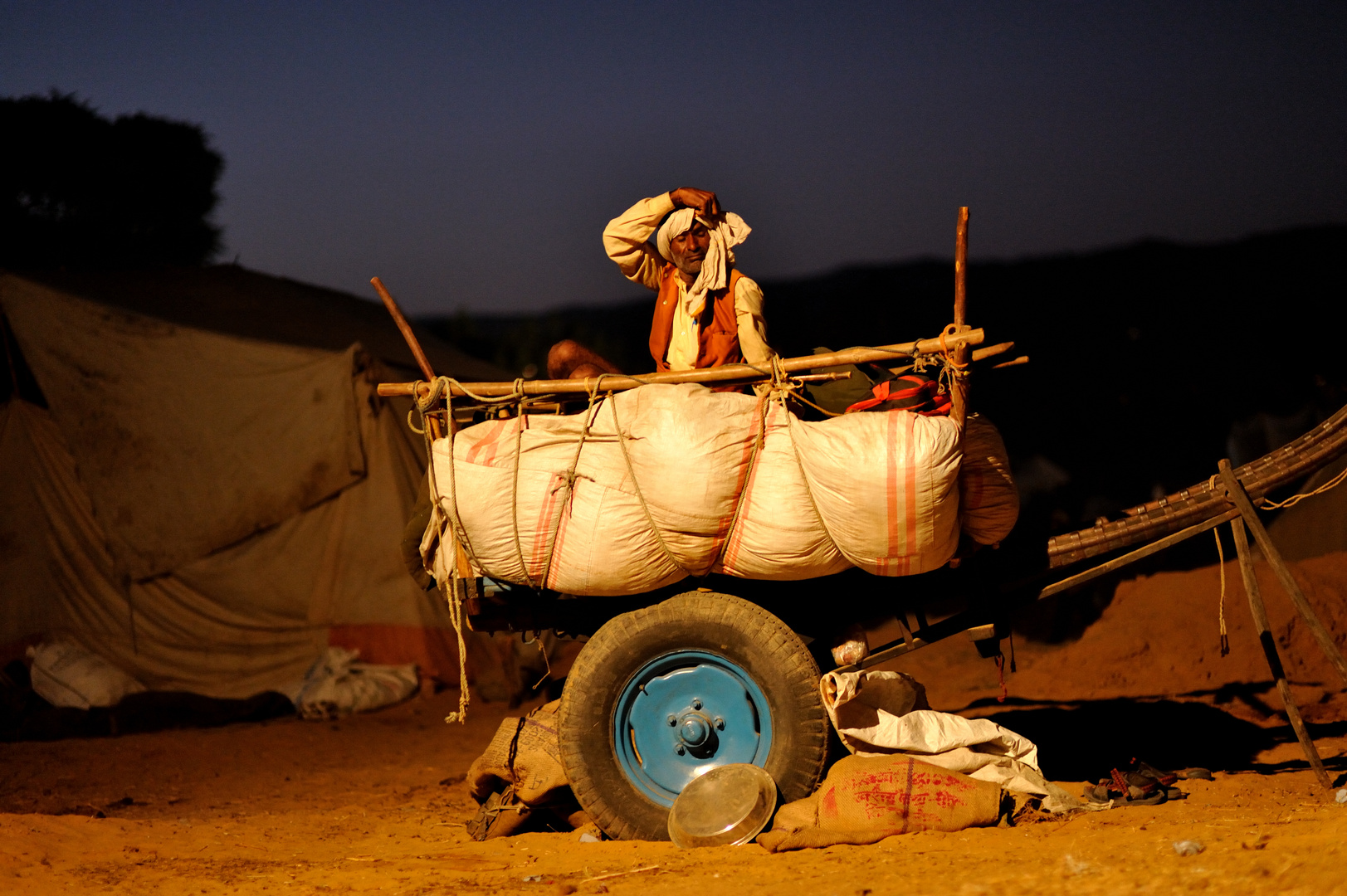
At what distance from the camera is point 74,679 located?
758 centimetres

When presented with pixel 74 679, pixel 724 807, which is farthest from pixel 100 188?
pixel 724 807

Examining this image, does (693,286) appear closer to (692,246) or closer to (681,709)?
(692,246)

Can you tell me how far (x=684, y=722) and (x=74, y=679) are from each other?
571cm

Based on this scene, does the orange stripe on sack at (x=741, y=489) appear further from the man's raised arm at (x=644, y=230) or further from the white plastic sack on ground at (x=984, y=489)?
the man's raised arm at (x=644, y=230)

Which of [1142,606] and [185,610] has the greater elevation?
[1142,606]

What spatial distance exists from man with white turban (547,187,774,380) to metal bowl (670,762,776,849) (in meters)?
1.61

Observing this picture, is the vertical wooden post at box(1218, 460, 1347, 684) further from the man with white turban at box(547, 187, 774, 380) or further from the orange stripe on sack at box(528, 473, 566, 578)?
the orange stripe on sack at box(528, 473, 566, 578)

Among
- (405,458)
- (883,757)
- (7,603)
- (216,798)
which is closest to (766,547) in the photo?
(883,757)

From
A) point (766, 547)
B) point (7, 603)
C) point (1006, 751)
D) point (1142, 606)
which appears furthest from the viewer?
point (7, 603)

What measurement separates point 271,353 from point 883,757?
632 centimetres

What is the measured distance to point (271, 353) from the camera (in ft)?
27.5

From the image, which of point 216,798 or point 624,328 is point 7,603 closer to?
point 216,798

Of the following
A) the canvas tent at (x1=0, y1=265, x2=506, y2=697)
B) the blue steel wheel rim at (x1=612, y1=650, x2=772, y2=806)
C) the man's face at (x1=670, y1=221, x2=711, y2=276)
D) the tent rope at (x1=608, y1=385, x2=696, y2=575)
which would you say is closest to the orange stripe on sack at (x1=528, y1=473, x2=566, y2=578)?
the tent rope at (x1=608, y1=385, x2=696, y2=575)

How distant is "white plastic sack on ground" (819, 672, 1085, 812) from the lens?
375 cm
